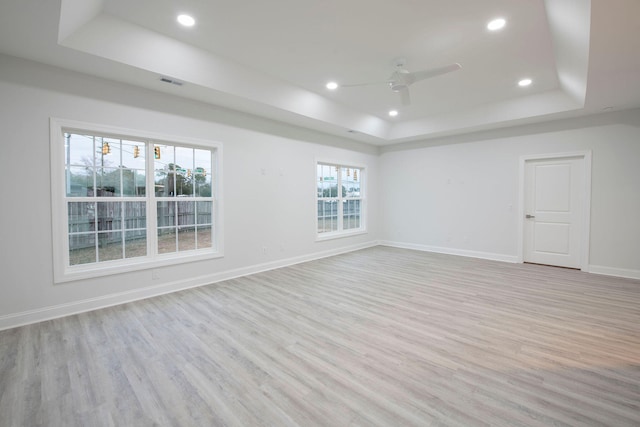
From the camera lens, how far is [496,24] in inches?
116

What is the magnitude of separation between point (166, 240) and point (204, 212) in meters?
0.68

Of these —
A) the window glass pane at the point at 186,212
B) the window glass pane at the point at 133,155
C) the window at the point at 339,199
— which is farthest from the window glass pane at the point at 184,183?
the window at the point at 339,199

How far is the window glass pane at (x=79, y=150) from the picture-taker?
332cm

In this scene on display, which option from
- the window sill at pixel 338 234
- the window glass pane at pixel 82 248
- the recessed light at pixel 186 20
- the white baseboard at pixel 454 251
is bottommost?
the white baseboard at pixel 454 251

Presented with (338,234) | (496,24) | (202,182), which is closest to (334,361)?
(202,182)

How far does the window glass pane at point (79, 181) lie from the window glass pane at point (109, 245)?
1.77 feet

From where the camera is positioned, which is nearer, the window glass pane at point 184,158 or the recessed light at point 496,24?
the recessed light at point 496,24

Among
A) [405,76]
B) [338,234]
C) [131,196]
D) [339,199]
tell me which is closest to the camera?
[405,76]

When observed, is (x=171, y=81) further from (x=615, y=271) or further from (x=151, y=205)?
(x=615, y=271)

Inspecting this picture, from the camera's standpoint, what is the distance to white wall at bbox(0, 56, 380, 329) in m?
2.91

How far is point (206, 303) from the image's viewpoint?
3539 millimetres

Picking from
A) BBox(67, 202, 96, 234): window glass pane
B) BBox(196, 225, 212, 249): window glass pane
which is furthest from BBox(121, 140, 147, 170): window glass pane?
BBox(196, 225, 212, 249): window glass pane

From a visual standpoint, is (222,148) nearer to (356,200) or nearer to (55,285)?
(55,285)

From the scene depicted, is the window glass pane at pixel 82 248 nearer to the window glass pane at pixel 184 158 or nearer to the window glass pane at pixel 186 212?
the window glass pane at pixel 186 212
